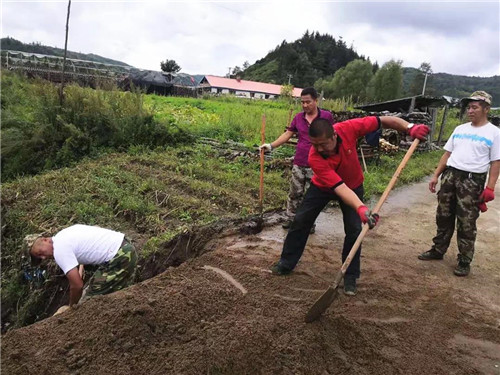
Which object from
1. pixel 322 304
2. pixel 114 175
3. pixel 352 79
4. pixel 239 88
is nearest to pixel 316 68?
pixel 239 88

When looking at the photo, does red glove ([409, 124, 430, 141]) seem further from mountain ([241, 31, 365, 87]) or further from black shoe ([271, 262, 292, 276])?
mountain ([241, 31, 365, 87])

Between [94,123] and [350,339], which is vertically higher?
[94,123]

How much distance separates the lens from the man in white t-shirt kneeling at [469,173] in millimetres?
3553

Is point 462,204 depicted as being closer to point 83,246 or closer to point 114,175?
point 83,246

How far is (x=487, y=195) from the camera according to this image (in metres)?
3.56

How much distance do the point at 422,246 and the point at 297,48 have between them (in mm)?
83818

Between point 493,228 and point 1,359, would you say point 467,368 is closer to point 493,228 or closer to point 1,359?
point 1,359

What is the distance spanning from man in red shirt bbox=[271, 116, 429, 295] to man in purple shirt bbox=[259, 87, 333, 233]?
0.96 meters

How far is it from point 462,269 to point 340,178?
1.90m

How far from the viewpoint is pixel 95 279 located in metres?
3.45

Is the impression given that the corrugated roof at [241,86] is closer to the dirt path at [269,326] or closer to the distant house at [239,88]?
the distant house at [239,88]

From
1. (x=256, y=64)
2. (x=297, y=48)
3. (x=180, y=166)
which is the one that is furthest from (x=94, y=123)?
(x=256, y=64)

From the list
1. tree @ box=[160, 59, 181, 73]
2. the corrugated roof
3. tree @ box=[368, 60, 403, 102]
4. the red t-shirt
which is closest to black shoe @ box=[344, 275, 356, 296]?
the red t-shirt

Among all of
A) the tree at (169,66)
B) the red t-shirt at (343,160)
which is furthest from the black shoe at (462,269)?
the tree at (169,66)
